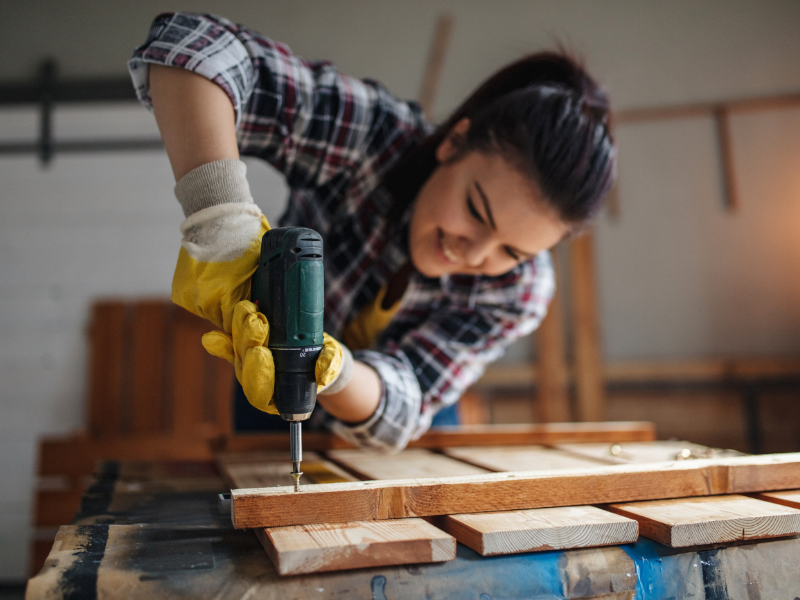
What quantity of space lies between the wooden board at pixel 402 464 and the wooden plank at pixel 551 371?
2.41 meters

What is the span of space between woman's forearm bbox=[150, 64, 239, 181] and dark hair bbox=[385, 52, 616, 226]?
1.84 ft

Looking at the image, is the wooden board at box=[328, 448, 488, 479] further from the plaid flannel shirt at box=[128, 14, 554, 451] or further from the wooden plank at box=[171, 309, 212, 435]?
the wooden plank at box=[171, 309, 212, 435]

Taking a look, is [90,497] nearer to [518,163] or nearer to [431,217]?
[431,217]

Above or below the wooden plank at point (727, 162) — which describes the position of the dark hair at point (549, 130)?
below

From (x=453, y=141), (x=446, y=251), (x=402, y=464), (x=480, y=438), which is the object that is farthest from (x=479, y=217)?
(x=480, y=438)

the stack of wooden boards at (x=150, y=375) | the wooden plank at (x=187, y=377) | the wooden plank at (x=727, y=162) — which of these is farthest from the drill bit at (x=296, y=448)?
the wooden plank at (x=727, y=162)

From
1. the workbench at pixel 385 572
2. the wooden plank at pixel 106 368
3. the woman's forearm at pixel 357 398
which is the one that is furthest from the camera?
the wooden plank at pixel 106 368

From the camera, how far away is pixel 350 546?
0.72 metres

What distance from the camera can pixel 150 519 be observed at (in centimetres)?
99

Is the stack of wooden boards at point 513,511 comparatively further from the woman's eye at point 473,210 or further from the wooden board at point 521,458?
the woman's eye at point 473,210

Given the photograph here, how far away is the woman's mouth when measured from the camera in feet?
4.57

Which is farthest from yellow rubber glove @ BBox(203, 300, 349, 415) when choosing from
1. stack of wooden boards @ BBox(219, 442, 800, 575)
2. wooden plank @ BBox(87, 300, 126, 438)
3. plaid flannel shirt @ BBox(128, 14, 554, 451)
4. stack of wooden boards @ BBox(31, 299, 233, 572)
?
wooden plank @ BBox(87, 300, 126, 438)

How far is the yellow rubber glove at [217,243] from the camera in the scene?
A: 37.5 inches

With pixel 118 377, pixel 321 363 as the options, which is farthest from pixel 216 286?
pixel 118 377
